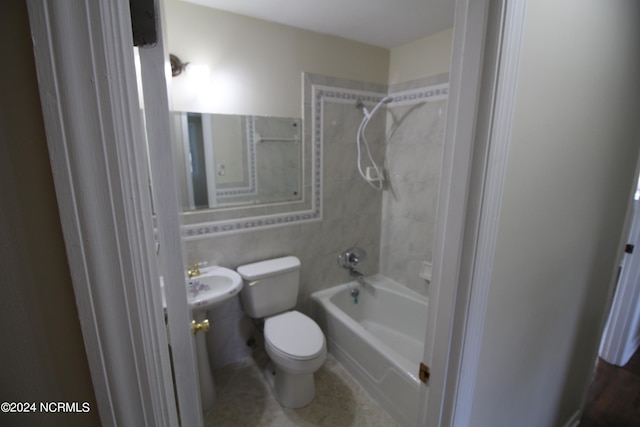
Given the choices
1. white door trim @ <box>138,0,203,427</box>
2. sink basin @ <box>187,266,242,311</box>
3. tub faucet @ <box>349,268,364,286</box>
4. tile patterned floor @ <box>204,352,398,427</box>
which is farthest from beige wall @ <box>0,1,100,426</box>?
tub faucet @ <box>349,268,364,286</box>

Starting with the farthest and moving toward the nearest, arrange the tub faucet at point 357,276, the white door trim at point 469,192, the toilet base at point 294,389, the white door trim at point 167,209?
the tub faucet at point 357,276
the toilet base at point 294,389
the white door trim at point 469,192
the white door trim at point 167,209

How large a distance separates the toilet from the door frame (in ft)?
4.17

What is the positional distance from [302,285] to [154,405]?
1.94 m

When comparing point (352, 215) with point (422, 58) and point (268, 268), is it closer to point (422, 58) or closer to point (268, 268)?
point (268, 268)

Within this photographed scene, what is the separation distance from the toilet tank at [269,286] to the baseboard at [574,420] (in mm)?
1705

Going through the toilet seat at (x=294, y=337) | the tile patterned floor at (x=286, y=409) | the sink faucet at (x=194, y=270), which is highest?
the sink faucet at (x=194, y=270)

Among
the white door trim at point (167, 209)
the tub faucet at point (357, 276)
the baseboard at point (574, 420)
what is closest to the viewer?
the white door trim at point (167, 209)

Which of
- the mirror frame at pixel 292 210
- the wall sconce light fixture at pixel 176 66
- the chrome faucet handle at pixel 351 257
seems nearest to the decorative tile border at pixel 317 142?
the mirror frame at pixel 292 210

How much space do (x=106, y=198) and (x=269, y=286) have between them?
1.74 m

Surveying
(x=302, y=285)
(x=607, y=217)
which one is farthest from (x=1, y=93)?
(x=302, y=285)

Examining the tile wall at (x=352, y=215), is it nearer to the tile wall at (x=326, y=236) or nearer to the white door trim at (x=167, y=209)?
the tile wall at (x=326, y=236)

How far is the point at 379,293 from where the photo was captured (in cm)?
259

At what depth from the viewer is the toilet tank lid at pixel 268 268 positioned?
1.95 m

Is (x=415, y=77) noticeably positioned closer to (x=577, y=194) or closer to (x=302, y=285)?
(x=577, y=194)
